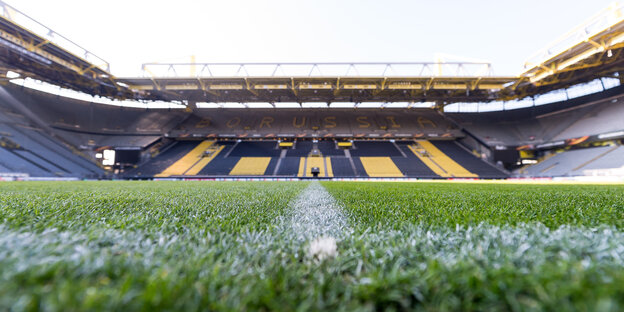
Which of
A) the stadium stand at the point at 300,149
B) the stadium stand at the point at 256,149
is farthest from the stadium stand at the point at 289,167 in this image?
the stadium stand at the point at 256,149

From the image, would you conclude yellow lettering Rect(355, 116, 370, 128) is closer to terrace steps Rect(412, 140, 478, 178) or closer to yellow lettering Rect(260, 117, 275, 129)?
terrace steps Rect(412, 140, 478, 178)

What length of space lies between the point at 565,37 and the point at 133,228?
17.4 m

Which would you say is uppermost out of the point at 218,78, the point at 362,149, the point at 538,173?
the point at 218,78

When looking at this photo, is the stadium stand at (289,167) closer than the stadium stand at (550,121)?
No

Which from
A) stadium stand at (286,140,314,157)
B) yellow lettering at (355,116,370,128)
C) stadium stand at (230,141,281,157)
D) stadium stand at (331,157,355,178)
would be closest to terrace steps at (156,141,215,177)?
stadium stand at (230,141,281,157)

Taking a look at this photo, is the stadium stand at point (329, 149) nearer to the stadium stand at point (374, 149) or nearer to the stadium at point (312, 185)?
the stadium at point (312, 185)

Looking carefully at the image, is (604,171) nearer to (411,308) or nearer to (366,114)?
(366,114)

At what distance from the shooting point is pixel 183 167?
59.9ft

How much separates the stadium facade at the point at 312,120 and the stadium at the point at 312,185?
136 millimetres

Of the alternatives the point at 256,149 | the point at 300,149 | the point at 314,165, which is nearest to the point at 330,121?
the point at 300,149

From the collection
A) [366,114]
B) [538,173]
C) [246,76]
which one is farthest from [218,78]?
[538,173]

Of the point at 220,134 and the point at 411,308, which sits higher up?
the point at 220,134

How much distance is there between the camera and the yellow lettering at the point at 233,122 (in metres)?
23.1

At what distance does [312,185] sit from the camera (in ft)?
20.9
